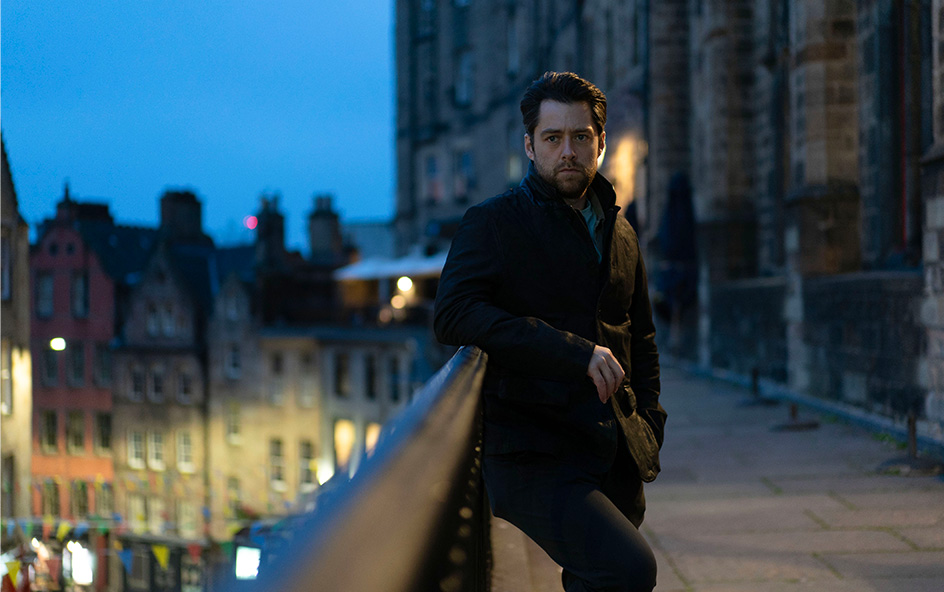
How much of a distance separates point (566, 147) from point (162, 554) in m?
38.5

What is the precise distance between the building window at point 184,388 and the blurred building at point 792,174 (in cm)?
2126

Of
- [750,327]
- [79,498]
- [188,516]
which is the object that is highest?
[750,327]

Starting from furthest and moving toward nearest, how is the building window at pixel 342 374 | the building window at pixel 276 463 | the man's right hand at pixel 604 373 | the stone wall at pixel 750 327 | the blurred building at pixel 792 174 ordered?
the building window at pixel 276 463, the building window at pixel 342 374, the stone wall at pixel 750 327, the blurred building at pixel 792 174, the man's right hand at pixel 604 373

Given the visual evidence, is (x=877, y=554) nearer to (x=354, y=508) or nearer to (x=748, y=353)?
(x=354, y=508)

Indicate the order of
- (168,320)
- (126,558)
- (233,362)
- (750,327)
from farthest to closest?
(126,558)
(168,320)
(233,362)
(750,327)

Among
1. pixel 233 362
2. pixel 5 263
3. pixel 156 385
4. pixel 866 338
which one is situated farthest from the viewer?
pixel 156 385

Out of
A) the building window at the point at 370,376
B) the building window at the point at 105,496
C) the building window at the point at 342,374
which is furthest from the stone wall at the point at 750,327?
the building window at the point at 105,496

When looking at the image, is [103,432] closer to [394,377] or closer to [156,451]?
[156,451]

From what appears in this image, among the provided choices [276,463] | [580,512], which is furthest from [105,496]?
[580,512]

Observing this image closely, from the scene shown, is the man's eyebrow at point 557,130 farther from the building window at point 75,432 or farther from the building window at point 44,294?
Answer: the building window at point 44,294

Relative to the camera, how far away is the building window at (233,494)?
34000 mm

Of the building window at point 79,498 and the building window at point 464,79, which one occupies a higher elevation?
the building window at point 464,79

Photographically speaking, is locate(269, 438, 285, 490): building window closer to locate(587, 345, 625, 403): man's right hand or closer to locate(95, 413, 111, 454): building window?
locate(95, 413, 111, 454): building window

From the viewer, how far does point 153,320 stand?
1487 inches
